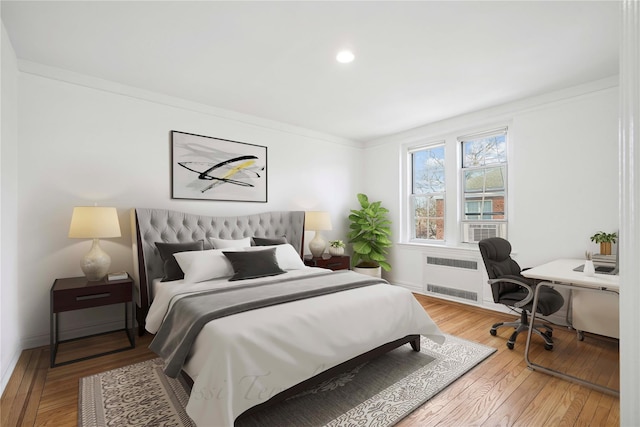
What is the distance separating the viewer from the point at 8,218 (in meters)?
2.52

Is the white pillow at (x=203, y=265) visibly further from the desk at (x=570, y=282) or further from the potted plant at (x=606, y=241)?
the potted plant at (x=606, y=241)

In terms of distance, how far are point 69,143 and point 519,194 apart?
5.00m

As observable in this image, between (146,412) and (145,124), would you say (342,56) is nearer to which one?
(145,124)

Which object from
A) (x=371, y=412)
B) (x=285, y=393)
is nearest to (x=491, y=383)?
(x=371, y=412)

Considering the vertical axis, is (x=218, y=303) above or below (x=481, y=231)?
below

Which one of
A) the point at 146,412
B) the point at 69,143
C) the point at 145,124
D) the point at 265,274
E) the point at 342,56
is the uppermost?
the point at 342,56

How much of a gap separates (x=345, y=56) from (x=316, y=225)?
92.9 inches

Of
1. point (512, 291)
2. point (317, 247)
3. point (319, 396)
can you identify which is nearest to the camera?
point (319, 396)

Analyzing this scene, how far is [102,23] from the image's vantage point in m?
2.36

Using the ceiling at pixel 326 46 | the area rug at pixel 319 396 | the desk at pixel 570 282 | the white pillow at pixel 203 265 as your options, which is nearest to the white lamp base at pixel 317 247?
the white pillow at pixel 203 265

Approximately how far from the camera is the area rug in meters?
1.98

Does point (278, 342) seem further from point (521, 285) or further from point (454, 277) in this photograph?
point (454, 277)

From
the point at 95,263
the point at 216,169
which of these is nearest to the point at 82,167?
the point at 95,263

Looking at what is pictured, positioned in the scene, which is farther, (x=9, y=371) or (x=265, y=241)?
(x=265, y=241)
